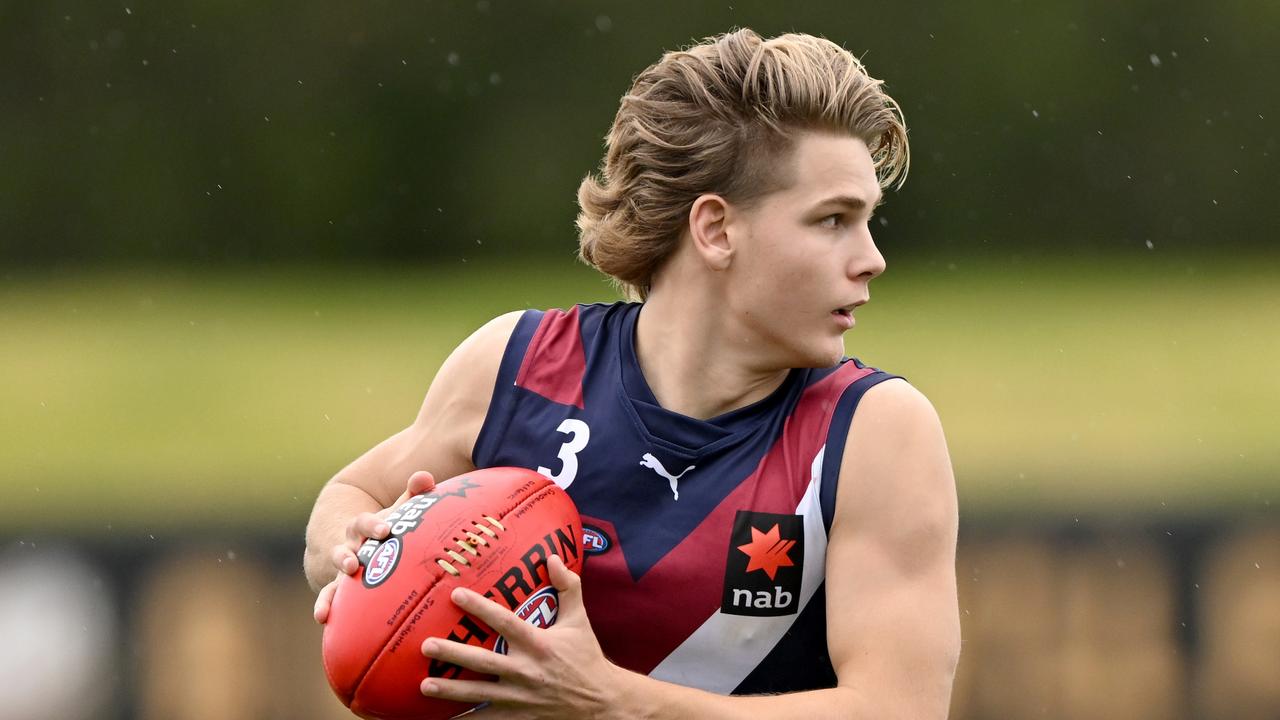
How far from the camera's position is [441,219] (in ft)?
50.5

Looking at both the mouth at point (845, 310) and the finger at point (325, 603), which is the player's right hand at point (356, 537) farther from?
the mouth at point (845, 310)

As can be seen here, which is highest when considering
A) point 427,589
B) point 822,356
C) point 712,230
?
point 712,230

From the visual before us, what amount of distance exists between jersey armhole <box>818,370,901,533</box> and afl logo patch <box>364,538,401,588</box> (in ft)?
2.87

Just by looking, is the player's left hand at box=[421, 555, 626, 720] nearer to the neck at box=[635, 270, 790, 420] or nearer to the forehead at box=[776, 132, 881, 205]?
the neck at box=[635, 270, 790, 420]

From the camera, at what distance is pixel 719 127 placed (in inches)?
141

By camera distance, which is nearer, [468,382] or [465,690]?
[465,690]

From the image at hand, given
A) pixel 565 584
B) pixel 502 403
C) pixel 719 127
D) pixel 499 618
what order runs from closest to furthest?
pixel 499 618 → pixel 565 584 → pixel 719 127 → pixel 502 403

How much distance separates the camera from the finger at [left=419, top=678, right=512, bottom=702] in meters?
3.04

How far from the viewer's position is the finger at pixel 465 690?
304 cm

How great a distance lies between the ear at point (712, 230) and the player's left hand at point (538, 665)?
2.72 ft

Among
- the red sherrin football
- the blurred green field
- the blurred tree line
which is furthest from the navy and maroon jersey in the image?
the blurred tree line

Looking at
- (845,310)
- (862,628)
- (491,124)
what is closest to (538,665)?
(862,628)

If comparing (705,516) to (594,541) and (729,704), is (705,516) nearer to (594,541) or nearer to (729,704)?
(594,541)

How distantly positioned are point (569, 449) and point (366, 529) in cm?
53
